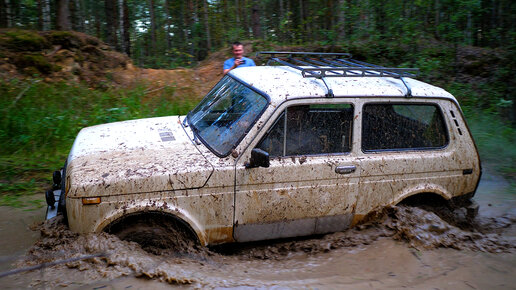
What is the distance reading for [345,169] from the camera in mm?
3953

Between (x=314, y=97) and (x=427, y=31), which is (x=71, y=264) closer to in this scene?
(x=314, y=97)

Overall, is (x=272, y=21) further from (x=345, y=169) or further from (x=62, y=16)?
(x=345, y=169)

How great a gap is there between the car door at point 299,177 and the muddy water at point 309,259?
255 mm

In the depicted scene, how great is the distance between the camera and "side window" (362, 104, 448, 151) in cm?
409

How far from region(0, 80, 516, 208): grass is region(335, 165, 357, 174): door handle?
3559 millimetres

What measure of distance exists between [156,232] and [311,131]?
1651 mm

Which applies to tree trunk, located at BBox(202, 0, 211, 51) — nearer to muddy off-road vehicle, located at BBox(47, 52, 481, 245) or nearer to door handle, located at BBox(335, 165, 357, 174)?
muddy off-road vehicle, located at BBox(47, 52, 481, 245)

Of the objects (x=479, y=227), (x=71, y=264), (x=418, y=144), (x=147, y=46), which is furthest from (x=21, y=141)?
(x=147, y=46)

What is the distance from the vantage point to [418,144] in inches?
168

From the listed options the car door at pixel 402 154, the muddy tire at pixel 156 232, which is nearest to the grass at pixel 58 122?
the muddy tire at pixel 156 232

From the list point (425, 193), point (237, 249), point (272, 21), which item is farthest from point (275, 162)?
point (272, 21)

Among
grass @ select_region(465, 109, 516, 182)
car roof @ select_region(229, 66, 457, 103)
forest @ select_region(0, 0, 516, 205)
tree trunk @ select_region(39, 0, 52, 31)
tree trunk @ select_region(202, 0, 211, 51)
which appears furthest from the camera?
tree trunk @ select_region(202, 0, 211, 51)

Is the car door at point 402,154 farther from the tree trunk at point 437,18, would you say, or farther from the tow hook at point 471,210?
the tree trunk at point 437,18

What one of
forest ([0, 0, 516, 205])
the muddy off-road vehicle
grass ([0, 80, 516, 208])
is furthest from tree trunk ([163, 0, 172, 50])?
the muddy off-road vehicle
